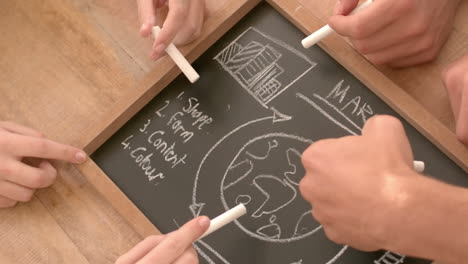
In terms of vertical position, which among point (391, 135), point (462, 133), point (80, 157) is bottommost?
point (462, 133)

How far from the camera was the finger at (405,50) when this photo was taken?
81 cm

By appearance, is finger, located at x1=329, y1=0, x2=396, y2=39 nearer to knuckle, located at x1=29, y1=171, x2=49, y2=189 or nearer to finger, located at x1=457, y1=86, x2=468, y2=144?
finger, located at x1=457, y1=86, x2=468, y2=144

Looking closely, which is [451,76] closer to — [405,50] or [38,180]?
[405,50]

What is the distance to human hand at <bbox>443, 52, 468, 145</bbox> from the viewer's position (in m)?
0.74

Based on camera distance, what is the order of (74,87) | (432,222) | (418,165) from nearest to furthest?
(432,222) → (418,165) → (74,87)

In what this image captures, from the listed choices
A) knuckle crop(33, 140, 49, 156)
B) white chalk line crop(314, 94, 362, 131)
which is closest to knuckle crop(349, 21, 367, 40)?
white chalk line crop(314, 94, 362, 131)

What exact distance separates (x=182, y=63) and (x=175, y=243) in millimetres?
295

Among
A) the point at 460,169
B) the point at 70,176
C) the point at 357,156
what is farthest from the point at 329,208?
the point at 70,176

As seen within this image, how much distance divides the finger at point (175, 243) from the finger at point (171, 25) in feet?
0.99

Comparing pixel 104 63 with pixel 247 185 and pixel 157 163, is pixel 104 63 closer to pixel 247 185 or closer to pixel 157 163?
pixel 157 163

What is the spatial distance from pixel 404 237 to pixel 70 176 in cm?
56

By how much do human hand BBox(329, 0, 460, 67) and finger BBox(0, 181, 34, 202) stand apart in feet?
1.84

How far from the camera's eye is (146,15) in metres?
0.90

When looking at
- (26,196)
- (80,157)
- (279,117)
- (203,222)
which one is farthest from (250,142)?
(26,196)
